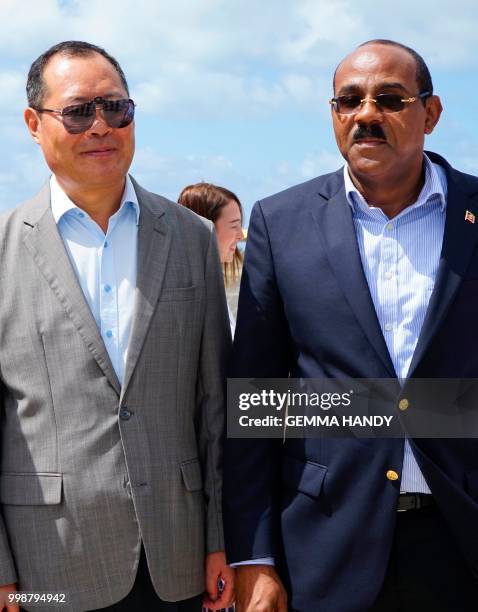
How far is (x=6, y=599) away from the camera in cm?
303

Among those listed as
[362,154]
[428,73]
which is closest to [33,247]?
[362,154]

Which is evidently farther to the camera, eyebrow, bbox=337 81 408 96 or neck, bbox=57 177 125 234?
neck, bbox=57 177 125 234

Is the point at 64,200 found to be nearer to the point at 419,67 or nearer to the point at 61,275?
the point at 61,275

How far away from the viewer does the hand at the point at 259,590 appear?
298 cm

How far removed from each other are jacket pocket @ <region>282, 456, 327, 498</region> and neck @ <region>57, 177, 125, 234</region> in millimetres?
1072

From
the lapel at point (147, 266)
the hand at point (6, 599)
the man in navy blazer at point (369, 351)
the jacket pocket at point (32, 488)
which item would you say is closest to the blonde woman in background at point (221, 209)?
the lapel at point (147, 266)

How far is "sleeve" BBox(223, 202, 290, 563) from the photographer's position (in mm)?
3066

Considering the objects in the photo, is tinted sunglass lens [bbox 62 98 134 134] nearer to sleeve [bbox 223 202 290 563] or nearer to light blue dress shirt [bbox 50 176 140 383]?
light blue dress shirt [bbox 50 176 140 383]

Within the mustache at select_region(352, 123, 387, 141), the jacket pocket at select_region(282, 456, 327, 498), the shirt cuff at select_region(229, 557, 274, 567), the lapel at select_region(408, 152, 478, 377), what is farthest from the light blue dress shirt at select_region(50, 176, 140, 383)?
the lapel at select_region(408, 152, 478, 377)

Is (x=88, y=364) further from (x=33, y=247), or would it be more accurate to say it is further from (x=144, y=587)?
(x=144, y=587)

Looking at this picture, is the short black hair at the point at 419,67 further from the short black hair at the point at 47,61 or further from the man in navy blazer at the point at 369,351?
the short black hair at the point at 47,61

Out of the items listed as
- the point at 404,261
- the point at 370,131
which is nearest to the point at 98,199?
the point at 370,131

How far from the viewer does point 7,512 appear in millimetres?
3070

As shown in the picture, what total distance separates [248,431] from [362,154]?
→ 1.04 metres
